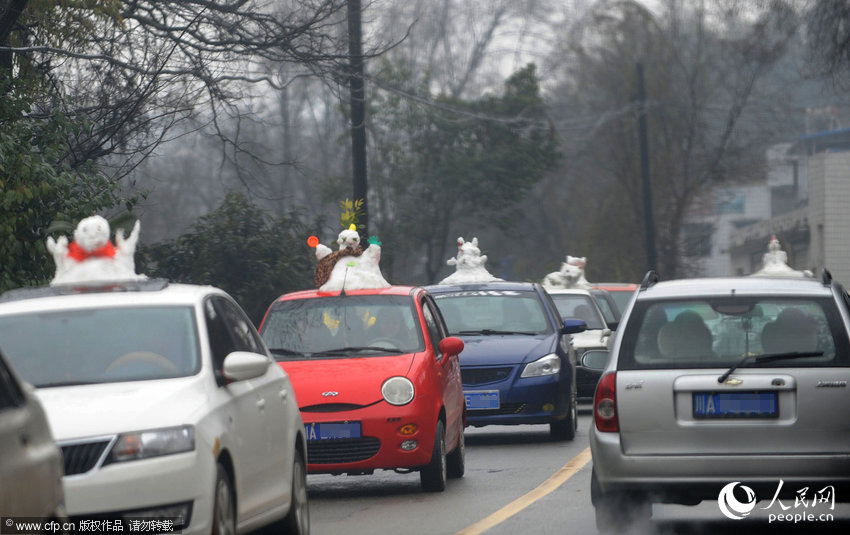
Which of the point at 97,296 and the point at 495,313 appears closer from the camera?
the point at 97,296

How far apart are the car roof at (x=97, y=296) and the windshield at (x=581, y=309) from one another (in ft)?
43.8

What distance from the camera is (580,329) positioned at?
15.8m

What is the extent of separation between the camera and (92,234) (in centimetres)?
880

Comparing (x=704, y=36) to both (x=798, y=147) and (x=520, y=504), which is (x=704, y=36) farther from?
(x=520, y=504)

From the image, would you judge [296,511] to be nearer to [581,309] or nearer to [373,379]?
[373,379]

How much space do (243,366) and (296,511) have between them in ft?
4.92

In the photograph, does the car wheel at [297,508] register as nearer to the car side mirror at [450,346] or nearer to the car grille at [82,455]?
the car grille at [82,455]

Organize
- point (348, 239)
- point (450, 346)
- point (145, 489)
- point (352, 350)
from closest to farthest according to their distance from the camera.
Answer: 1. point (145, 489)
2. point (352, 350)
3. point (450, 346)
4. point (348, 239)

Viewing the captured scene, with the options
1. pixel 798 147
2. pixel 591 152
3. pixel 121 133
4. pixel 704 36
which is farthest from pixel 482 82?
pixel 121 133

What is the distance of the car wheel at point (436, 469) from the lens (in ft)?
36.5

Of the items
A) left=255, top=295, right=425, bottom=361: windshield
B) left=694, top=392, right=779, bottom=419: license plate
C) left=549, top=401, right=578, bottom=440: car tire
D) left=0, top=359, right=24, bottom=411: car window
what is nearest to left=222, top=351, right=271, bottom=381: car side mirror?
left=0, top=359, right=24, bottom=411: car window

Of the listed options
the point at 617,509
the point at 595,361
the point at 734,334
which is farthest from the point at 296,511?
the point at 734,334

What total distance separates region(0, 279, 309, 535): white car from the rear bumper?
176 centimetres

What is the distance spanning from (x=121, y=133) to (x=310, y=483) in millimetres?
4746
